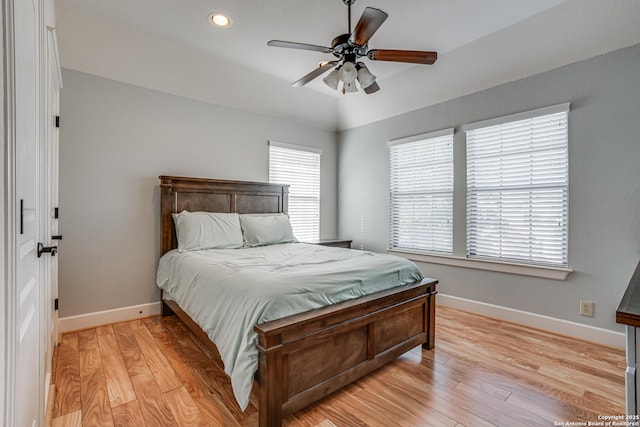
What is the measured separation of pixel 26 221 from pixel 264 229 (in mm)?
2557

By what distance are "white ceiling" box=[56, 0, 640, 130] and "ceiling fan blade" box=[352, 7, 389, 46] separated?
541mm

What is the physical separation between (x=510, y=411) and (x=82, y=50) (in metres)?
4.32

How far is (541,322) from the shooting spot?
2.96 metres

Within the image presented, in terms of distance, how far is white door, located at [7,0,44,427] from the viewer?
922 millimetres

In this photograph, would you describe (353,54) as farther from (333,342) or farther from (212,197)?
(212,197)

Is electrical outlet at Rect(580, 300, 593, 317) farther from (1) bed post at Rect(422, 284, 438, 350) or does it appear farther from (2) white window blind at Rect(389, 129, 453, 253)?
(1) bed post at Rect(422, 284, 438, 350)

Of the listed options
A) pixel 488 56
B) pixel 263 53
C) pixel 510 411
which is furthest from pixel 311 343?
pixel 488 56

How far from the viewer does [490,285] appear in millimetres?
3320

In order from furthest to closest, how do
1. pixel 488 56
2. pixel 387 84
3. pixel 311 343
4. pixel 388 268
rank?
pixel 387 84, pixel 488 56, pixel 388 268, pixel 311 343

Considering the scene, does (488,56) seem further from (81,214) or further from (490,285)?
(81,214)

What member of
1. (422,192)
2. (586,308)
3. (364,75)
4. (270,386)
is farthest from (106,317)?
(586,308)

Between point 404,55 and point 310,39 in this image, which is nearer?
point 404,55

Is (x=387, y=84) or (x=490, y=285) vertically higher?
(x=387, y=84)

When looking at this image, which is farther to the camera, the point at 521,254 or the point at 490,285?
the point at 490,285
